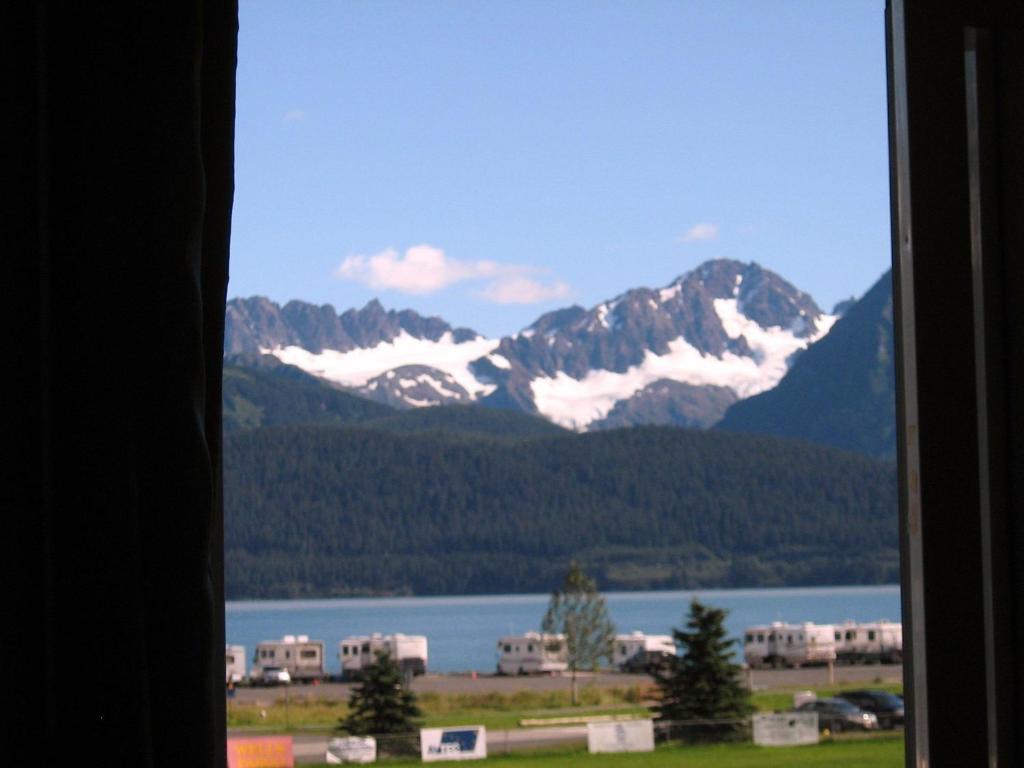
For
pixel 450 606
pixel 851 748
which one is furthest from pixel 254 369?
pixel 851 748

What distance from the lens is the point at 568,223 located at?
55.3m

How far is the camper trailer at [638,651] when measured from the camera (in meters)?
24.5

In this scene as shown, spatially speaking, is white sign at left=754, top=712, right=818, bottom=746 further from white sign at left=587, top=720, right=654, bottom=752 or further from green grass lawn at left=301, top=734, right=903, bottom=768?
white sign at left=587, top=720, right=654, bottom=752

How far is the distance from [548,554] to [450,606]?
3.55m

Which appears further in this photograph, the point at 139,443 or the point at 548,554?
the point at 548,554

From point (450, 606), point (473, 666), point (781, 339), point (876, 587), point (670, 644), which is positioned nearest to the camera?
point (670, 644)

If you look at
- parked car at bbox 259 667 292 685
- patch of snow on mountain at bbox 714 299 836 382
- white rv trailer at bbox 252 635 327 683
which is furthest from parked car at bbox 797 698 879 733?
patch of snow on mountain at bbox 714 299 836 382

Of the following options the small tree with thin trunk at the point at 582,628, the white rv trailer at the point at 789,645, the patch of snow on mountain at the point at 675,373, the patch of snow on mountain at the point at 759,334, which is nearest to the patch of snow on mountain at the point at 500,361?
the patch of snow on mountain at the point at 675,373

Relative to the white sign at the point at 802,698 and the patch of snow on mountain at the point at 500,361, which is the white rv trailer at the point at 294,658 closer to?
the white sign at the point at 802,698

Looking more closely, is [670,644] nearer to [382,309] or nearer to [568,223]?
[568,223]

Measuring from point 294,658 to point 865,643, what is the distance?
34.6 feet

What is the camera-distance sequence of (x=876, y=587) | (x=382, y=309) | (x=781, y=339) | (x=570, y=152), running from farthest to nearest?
(x=382, y=309) → (x=781, y=339) → (x=570, y=152) → (x=876, y=587)

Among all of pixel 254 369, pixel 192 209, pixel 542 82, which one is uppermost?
pixel 542 82

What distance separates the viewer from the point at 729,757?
17.5m
